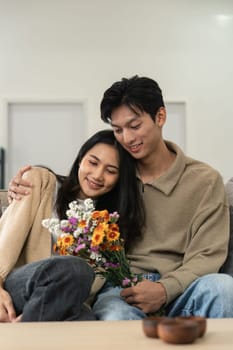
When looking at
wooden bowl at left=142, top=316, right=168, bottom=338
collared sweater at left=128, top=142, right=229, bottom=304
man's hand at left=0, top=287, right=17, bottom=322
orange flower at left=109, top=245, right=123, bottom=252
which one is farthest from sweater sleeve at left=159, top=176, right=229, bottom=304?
wooden bowl at left=142, top=316, right=168, bottom=338

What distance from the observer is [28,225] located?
212 centimetres

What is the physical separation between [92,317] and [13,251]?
41 cm

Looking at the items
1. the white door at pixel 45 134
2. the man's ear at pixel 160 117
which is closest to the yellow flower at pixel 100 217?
the man's ear at pixel 160 117

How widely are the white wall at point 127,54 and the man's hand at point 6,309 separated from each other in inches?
187

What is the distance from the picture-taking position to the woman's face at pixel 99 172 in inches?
87.8

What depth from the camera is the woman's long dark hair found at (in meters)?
2.22

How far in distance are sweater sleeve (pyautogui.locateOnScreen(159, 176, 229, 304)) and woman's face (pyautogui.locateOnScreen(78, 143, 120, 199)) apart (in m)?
0.35

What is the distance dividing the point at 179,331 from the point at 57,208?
1135 millimetres

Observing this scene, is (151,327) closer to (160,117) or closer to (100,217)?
(100,217)

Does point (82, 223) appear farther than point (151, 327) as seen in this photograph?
Yes

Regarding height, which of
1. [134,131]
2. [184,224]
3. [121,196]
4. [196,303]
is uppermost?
[134,131]

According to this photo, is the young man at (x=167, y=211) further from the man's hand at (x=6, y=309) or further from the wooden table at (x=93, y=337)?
the wooden table at (x=93, y=337)

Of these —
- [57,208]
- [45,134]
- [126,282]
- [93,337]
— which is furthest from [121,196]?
[45,134]

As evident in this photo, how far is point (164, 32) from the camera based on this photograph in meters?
6.60
